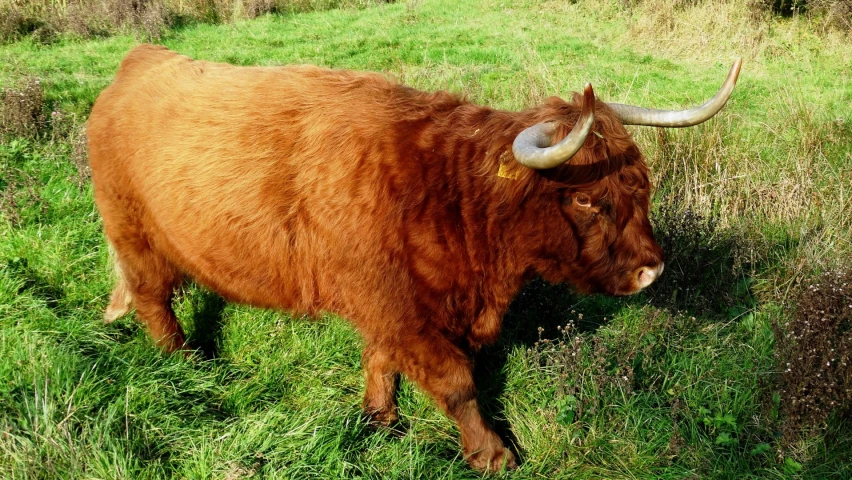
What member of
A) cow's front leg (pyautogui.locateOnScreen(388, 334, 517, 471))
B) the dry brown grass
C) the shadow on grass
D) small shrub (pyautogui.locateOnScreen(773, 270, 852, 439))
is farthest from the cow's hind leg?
the dry brown grass

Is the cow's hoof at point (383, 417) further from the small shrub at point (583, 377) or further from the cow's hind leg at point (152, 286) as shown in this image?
the cow's hind leg at point (152, 286)

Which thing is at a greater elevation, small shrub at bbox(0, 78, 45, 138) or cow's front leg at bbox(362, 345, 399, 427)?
small shrub at bbox(0, 78, 45, 138)

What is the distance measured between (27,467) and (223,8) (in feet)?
45.3

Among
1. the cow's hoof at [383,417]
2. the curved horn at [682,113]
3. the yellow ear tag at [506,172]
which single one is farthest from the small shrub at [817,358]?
the cow's hoof at [383,417]

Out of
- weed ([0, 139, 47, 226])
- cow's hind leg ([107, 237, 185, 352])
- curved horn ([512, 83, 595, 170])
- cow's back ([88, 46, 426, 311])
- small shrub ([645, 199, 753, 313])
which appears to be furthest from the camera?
weed ([0, 139, 47, 226])

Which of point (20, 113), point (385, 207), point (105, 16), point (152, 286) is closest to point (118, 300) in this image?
point (152, 286)

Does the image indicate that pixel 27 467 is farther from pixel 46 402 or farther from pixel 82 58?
pixel 82 58

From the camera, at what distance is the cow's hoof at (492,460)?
337 centimetres

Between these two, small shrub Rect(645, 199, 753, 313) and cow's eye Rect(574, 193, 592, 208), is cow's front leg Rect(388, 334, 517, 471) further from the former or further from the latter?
small shrub Rect(645, 199, 753, 313)

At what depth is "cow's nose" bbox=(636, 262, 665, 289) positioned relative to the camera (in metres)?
3.25

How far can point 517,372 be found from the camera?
389 cm

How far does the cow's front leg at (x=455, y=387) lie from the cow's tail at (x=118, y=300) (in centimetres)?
199

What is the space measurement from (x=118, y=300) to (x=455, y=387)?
93.0 inches

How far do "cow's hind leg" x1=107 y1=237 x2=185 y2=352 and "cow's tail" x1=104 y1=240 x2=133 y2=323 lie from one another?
0.11 m
